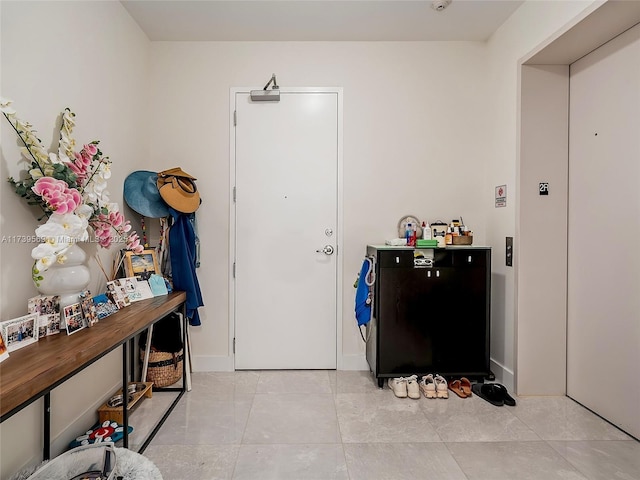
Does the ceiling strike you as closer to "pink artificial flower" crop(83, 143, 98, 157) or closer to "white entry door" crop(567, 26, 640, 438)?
"white entry door" crop(567, 26, 640, 438)

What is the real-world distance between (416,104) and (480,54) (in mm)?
676

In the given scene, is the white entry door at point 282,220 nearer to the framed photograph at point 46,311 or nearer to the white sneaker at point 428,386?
the white sneaker at point 428,386

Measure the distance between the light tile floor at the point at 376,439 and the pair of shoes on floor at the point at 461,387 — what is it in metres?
0.06

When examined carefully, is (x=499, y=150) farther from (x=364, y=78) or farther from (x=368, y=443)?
(x=368, y=443)

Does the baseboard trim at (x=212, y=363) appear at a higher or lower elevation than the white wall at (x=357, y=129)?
lower

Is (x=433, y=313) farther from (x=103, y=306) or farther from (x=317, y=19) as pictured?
(x=317, y=19)

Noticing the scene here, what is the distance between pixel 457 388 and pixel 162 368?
214 cm

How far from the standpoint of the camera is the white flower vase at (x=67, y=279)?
150 cm

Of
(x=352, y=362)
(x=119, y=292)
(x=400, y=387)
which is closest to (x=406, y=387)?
(x=400, y=387)

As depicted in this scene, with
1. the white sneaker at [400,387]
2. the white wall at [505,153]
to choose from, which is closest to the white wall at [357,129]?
the white wall at [505,153]

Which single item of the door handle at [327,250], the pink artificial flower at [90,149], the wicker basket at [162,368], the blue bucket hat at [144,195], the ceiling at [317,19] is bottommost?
the wicker basket at [162,368]

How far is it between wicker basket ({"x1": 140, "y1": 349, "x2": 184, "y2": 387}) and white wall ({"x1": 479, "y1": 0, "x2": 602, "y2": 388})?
2.43 m

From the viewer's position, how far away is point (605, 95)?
203 centimetres

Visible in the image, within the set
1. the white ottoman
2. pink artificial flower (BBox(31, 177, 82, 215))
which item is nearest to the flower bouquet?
pink artificial flower (BBox(31, 177, 82, 215))
